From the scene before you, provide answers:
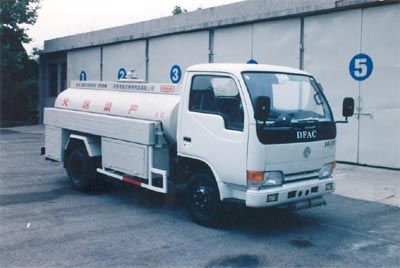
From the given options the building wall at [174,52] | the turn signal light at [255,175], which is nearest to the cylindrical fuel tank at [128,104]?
the turn signal light at [255,175]

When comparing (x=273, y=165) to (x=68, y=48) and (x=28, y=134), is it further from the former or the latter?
(x=68, y=48)

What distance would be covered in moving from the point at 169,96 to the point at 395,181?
17.6 feet

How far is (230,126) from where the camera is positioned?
20.6 feet

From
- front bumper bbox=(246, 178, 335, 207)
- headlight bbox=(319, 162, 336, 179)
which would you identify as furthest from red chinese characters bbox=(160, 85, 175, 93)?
headlight bbox=(319, 162, 336, 179)

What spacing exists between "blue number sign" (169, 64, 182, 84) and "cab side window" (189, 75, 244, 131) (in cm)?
1005

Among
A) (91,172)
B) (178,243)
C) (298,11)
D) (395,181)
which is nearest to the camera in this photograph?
(178,243)

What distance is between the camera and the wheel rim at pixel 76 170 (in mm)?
8938

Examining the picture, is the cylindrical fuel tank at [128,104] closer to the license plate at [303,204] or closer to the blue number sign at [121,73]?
the license plate at [303,204]

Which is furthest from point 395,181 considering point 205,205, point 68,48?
point 68,48

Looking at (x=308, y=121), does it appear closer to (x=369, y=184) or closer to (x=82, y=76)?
(x=369, y=184)

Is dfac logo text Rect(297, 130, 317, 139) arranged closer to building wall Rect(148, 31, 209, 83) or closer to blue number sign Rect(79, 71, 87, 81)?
building wall Rect(148, 31, 209, 83)

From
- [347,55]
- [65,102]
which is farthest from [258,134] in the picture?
[347,55]

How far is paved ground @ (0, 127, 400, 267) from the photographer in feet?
17.9

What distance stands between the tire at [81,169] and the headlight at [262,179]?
3.68 metres
